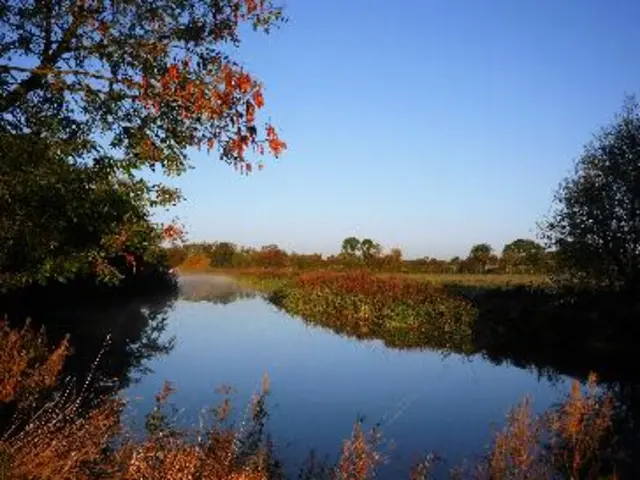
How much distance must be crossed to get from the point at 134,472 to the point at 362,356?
22.1 meters

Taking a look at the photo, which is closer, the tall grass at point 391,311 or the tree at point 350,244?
the tall grass at point 391,311

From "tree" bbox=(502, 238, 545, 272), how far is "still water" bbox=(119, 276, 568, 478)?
1210cm

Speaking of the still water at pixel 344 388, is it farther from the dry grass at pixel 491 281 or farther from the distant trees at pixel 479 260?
the distant trees at pixel 479 260

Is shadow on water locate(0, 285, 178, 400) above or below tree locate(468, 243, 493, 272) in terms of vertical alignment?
below

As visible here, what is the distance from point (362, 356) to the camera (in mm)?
28141

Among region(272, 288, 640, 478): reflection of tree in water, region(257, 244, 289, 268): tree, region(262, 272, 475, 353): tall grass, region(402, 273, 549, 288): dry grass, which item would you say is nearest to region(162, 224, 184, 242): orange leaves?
region(272, 288, 640, 478): reflection of tree in water

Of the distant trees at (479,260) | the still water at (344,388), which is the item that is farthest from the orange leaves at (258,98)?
the distant trees at (479,260)

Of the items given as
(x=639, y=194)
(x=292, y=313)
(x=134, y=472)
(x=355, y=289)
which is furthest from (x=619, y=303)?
(x=134, y=472)

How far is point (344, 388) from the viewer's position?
2142 cm

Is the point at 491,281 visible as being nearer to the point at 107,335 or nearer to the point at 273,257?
the point at 107,335

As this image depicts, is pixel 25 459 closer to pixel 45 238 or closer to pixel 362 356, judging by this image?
pixel 45 238

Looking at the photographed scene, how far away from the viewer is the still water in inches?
590

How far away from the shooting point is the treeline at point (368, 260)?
315 feet

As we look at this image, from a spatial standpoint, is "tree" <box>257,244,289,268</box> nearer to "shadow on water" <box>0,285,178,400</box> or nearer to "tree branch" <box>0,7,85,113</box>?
"shadow on water" <box>0,285,178,400</box>
